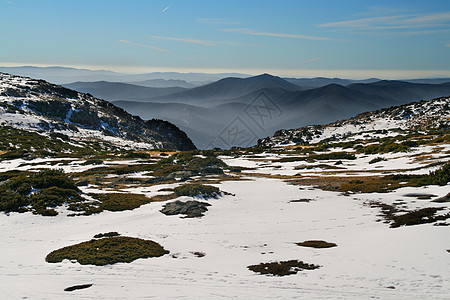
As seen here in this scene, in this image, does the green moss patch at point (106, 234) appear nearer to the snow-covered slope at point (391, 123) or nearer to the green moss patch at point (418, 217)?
the green moss patch at point (418, 217)

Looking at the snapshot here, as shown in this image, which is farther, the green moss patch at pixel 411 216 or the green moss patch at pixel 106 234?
the green moss patch at pixel 106 234

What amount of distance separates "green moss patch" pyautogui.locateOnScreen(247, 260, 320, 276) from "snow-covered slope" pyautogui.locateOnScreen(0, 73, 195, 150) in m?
98.6

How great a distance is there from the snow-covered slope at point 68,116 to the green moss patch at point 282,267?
324 feet

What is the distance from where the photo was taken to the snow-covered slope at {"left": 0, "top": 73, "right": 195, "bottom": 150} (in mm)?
102625

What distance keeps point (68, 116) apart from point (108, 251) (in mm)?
121336

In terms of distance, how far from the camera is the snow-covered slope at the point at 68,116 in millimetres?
102625

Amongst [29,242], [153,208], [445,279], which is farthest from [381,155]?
[29,242]

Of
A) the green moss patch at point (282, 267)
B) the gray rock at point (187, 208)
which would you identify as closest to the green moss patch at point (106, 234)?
the gray rock at point (187, 208)

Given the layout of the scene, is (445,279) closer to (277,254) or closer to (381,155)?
(277,254)

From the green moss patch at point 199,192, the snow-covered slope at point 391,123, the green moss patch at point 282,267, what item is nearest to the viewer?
the green moss patch at point 282,267

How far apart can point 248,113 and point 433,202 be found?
8977 centimetres

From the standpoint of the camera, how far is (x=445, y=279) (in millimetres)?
9867

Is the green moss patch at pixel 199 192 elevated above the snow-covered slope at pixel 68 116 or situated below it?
below

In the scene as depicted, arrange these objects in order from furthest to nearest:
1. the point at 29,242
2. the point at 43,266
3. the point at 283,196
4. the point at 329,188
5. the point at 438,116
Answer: the point at 438,116
the point at 329,188
the point at 283,196
the point at 29,242
the point at 43,266
